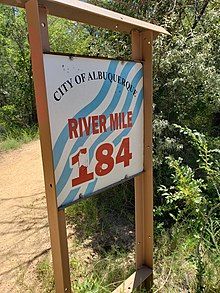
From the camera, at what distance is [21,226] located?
3.02 m

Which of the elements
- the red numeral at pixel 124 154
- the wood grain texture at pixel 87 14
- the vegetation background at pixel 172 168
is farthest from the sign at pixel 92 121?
the vegetation background at pixel 172 168

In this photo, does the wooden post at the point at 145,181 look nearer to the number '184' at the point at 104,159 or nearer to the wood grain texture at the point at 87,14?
the wood grain texture at the point at 87,14

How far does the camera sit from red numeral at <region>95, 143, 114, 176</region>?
152 cm

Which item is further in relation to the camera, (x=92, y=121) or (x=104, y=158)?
(x=104, y=158)

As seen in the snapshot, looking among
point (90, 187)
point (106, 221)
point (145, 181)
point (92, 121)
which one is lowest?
point (106, 221)

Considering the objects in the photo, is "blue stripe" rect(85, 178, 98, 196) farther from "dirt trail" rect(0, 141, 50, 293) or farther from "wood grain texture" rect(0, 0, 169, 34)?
"dirt trail" rect(0, 141, 50, 293)

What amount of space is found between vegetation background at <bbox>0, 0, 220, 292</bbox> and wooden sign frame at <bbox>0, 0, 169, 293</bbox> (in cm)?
38

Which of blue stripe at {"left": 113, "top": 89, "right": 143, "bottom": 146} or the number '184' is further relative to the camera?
blue stripe at {"left": 113, "top": 89, "right": 143, "bottom": 146}

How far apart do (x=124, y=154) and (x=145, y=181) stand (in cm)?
33

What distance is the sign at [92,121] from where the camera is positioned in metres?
1.30

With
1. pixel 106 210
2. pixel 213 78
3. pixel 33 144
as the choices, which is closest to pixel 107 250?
pixel 106 210

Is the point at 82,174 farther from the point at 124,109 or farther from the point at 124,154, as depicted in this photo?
the point at 124,109

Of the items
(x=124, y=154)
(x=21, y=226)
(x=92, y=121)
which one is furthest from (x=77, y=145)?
(x=21, y=226)

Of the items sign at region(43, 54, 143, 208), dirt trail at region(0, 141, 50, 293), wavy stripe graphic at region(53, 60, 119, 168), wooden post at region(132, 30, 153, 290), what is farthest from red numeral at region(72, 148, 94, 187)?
dirt trail at region(0, 141, 50, 293)
